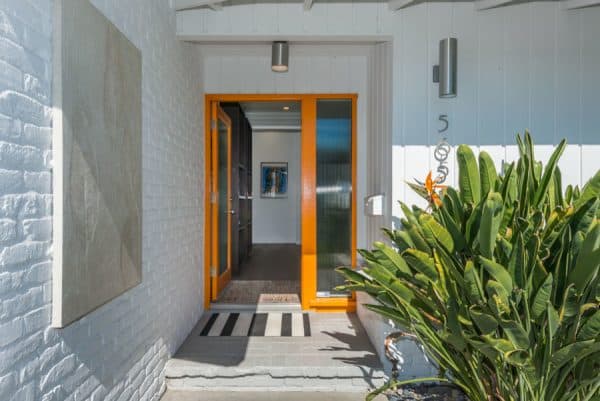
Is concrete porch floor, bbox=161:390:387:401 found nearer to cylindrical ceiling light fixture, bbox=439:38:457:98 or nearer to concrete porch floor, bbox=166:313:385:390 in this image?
concrete porch floor, bbox=166:313:385:390

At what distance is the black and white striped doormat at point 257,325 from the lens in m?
3.47

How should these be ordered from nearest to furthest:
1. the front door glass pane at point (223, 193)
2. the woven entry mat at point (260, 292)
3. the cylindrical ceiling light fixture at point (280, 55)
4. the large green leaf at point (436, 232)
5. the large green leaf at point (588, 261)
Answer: the large green leaf at point (588, 261), the large green leaf at point (436, 232), the cylindrical ceiling light fixture at point (280, 55), the woven entry mat at point (260, 292), the front door glass pane at point (223, 193)

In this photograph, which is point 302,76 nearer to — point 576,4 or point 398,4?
point 398,4

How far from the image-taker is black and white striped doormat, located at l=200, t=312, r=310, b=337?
137 inches

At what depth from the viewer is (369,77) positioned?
3863 mm

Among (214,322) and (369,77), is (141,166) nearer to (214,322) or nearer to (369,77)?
(214,322)

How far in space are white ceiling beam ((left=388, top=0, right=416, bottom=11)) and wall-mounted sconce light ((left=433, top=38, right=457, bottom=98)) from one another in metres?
0.33

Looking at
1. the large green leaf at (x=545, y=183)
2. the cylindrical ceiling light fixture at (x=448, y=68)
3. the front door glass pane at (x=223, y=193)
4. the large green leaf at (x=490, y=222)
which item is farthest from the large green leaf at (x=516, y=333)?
the front door glass pane at (x=223, y=193)

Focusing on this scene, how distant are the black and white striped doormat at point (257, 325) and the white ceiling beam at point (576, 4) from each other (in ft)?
9.66

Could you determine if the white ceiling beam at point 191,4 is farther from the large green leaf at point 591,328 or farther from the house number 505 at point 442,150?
the large green leaf at point 591,328

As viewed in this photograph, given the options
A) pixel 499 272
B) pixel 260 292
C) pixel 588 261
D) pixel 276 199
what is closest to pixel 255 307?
pixel 260 292

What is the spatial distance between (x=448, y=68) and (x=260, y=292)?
10.2 feet

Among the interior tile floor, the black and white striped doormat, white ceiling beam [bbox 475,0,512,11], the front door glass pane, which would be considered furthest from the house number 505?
the interior tile floor

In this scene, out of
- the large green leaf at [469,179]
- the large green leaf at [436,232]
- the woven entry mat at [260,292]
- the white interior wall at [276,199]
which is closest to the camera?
the large green leaf at [436,232]
